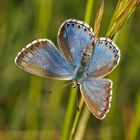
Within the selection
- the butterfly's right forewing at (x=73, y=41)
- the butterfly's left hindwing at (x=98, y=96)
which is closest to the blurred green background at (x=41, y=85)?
the butterfly's right forewing at (x=73, y=41)

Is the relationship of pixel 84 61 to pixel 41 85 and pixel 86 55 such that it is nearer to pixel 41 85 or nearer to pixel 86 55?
pixel 86 55

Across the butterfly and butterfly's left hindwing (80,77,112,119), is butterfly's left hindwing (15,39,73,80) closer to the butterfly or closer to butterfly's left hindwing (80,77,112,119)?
the butterfly

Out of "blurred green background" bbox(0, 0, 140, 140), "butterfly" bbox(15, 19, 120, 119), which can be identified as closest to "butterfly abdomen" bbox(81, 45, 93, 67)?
"butterfly" bbox(15, 19, 120, 119)

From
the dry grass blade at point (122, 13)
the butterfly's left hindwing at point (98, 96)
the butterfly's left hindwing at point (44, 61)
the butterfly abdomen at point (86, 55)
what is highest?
the dry grass blade at point (122, 13)

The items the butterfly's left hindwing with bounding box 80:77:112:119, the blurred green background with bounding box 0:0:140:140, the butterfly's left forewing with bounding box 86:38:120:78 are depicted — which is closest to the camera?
the butterfly's left hindwing with bounding box 80:77:112:119

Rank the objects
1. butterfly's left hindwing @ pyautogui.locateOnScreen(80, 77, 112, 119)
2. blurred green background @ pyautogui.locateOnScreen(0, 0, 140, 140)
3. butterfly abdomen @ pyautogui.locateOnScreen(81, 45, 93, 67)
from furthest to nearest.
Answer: blurred green background @ pyautogui.locateOnScreen(0, 0, 140, 140)
butterfly abdomen @ pyautogui.locateOnScreen(81, 45, 93, 67)
butterfly's left hindwing @ pyautogui.locateOnScreen(80, 77, 112, 119)

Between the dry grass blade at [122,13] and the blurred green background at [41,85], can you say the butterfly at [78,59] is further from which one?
the blurred green background at [41,85]

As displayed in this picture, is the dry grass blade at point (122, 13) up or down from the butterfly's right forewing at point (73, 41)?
up

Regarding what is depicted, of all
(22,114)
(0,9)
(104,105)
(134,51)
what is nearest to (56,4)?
(0,9)

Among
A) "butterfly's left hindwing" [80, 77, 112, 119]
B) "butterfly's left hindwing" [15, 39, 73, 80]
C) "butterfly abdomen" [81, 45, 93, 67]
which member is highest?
"butterfly abdomen" [81, 45, 93, 67]
